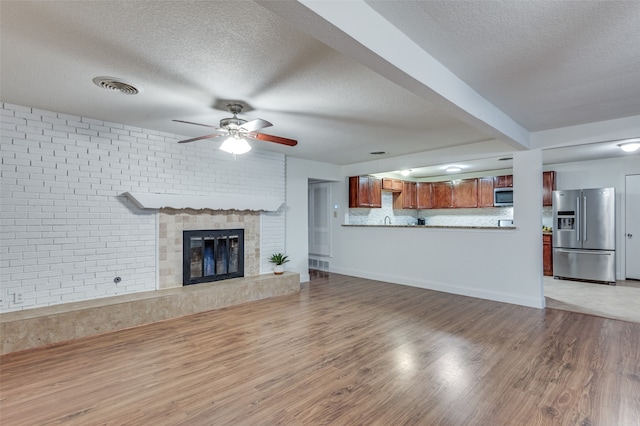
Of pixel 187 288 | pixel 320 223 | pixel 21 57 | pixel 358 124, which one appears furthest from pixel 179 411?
pixel 320 223

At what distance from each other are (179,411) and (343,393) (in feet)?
3.67

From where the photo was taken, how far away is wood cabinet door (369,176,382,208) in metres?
6.94

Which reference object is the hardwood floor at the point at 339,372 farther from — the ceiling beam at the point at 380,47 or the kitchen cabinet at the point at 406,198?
the kitchen cabinet at the point at 406,198

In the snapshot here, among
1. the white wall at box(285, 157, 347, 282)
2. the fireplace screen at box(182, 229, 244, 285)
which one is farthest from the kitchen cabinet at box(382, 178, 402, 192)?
the fireplace screen at box(182, 229, 244, 285)

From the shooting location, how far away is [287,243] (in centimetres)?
591

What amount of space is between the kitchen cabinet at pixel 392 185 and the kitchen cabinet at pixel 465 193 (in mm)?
1415

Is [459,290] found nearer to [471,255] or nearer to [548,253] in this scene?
[471,255]

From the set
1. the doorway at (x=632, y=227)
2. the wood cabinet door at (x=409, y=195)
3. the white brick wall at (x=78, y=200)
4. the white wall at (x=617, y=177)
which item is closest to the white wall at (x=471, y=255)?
the wood cabinet door at (x=409, y=195)

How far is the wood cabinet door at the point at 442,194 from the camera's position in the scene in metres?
7.93

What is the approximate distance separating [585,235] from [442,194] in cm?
299

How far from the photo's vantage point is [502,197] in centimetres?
702

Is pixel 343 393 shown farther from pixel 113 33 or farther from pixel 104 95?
pixel 104 95

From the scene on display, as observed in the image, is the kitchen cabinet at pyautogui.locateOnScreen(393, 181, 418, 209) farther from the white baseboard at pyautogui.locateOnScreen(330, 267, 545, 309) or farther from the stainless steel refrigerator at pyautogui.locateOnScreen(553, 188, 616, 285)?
the stainless steel refrigerator at pyautogui.locateOnScreen(553, 188, 616, 285)

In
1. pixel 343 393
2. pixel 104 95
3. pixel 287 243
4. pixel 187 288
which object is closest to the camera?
pixel 343 393
